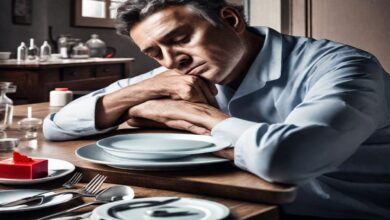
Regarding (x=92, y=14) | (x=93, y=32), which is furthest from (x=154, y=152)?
(x=92, y=14)

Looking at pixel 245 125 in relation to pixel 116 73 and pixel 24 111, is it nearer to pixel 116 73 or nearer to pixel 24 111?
pixel 24 111

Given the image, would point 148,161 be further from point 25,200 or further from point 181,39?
point 181,39

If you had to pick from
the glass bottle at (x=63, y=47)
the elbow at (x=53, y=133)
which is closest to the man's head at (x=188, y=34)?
the elbow at (x=53, y=133)

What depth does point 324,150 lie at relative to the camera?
1142 millimetres

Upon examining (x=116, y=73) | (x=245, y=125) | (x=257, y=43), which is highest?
(x=257, y=43)

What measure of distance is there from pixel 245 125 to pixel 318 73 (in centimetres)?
33

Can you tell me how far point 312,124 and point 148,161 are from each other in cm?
35

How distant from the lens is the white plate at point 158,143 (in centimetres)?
126

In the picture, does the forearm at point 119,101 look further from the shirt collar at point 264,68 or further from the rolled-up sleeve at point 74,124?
the shirt collar at point 264,68

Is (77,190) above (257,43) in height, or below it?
below

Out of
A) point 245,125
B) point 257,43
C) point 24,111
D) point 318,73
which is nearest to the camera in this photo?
point 245,125

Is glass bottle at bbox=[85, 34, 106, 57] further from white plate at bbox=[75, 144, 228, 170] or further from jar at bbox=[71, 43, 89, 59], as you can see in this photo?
white plate at bbox=[75, 144, 228, 170]

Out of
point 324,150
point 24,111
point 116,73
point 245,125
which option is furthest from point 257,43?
point 116,73

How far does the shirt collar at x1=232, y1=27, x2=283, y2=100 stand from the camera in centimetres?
164
